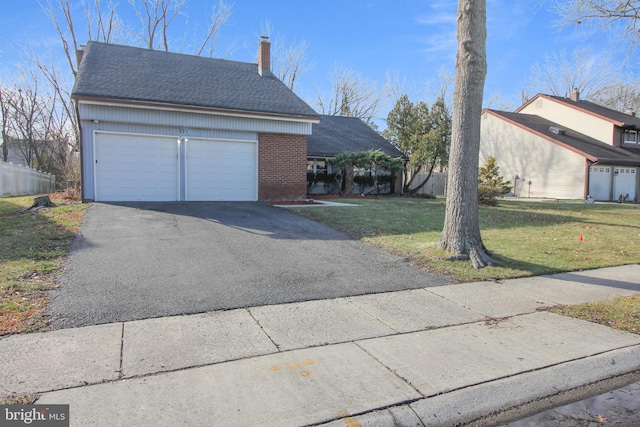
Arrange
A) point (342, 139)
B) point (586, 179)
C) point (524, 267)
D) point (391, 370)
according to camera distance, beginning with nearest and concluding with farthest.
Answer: point (391, 370), point (524, 267), point (342, 139), point (586, 179)

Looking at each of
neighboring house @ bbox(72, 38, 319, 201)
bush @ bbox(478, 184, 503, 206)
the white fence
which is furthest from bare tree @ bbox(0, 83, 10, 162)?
bush @ bbox(478, 184, 503, 206)

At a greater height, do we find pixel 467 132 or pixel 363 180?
pixel 467 132

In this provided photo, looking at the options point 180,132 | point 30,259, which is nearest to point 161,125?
point 180,132

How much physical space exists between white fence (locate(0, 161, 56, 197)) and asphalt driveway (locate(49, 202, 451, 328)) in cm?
1270

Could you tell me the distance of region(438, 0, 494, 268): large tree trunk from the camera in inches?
278

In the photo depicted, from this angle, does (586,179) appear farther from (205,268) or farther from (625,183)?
(205,268)

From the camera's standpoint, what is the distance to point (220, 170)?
14.6 m

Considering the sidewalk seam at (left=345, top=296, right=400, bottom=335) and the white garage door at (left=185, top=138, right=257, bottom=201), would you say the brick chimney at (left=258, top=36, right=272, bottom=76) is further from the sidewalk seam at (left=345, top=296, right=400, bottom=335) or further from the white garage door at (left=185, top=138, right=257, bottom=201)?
the sidewalk seam at (left=345, top=296, right=400, bottom=335)

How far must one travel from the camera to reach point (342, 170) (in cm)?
2070

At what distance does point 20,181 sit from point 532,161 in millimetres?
31967

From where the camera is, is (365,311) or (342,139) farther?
(342,139)

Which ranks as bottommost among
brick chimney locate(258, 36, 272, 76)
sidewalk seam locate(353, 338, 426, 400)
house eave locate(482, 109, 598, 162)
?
sidewalk seam locate(353, 338, 426, 400)

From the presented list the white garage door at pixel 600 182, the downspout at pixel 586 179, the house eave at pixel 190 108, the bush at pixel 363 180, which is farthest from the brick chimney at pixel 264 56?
the white garage door at pixel 600 182

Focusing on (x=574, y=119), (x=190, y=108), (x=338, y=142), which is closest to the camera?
(x=190, y=108)
